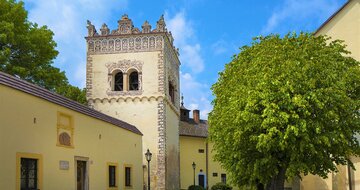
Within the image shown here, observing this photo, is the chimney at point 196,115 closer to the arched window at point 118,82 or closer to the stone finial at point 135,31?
the arched window at point 118,82

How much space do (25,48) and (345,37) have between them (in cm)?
1922

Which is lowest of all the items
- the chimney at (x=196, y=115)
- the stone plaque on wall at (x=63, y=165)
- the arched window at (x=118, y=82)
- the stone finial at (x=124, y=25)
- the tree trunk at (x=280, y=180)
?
the tree trunk at (x=280, y=180)

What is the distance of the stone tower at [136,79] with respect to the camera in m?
33.7

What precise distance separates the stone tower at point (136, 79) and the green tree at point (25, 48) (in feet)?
13.0

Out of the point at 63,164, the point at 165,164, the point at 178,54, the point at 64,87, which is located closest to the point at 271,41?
the point at 63,164

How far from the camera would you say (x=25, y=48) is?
29.4 meters

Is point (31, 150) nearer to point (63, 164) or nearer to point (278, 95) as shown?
point (63, 164)

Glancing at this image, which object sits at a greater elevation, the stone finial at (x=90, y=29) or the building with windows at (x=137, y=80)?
the stone finial at (x=90, y=29)

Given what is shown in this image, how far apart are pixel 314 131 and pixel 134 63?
1906cm

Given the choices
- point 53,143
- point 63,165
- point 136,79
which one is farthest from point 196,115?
point 53,143

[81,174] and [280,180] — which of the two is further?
[280,180]

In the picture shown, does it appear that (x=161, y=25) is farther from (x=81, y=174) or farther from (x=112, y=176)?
(x=81, y=174)

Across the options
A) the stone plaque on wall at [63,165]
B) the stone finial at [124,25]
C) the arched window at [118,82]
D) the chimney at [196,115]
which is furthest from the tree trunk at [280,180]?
the chimney at [196,115]

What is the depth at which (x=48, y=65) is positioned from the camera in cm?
3108
